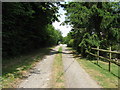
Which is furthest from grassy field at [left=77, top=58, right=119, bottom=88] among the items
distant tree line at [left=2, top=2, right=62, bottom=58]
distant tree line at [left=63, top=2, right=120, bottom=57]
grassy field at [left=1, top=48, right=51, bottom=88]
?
distant tree line at [left=2, top=2, right=62, bottom=58]

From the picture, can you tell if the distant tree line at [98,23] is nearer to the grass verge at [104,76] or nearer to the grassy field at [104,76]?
the grassy field at [104,76]

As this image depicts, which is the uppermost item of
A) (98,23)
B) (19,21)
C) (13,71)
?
(19,21)

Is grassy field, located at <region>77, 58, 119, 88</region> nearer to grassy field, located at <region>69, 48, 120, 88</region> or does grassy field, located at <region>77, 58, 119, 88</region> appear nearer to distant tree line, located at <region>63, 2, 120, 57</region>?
Result: grassy field, located at <region>69, 48, 120, 88</region>

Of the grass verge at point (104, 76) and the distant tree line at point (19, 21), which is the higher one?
the distant tree line at point (19, 21)

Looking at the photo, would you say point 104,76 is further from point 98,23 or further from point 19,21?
point 19,21

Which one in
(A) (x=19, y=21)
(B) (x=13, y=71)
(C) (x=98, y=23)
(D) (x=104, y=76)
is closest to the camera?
(D) (x=104, y=76)

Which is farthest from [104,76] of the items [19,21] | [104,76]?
[19,21]

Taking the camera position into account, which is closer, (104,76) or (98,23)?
(104,76)

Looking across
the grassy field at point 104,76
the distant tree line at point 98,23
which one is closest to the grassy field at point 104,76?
the grassy field at point 104,76

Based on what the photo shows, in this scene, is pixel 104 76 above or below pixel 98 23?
below

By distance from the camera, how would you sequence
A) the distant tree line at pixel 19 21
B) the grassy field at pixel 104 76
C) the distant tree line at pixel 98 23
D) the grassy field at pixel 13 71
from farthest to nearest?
the distant tree line at pixel 98 23 → the distant tree line at pixel 19 21 → the grassy field at pixel 13 71 → the grassy field at pixel 104 76

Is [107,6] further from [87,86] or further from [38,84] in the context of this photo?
[38,84]

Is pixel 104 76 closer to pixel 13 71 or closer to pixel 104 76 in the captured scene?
pixel 104 76

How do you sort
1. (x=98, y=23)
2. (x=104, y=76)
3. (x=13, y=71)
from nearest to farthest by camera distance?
1. (x=104, y=76)
2. (x=13, y=71)
3. (x=98, y=23)
